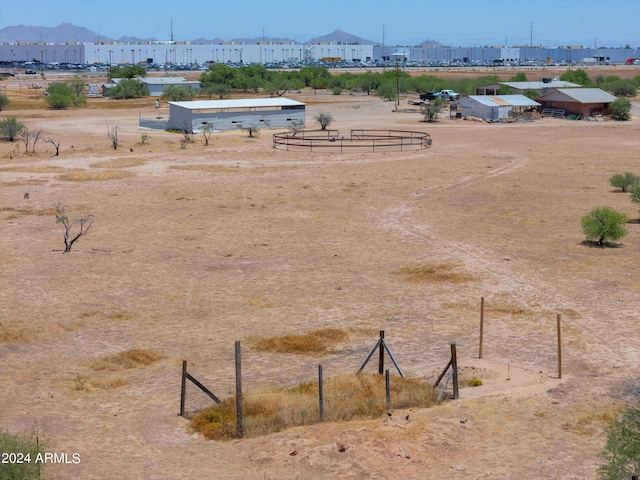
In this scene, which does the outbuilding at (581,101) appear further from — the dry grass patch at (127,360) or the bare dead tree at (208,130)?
the dry grass patch at (127,360)

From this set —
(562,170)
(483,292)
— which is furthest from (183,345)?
(562,170)

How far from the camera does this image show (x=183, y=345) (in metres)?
18.6

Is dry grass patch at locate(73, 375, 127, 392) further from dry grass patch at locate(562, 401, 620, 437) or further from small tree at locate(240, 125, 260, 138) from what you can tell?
small tree at locate(240, 125, 260, 138)

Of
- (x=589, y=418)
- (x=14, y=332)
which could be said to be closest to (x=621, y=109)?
(x=14, y=332)

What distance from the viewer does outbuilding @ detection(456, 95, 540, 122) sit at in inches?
2938

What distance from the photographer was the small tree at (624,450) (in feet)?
36.9

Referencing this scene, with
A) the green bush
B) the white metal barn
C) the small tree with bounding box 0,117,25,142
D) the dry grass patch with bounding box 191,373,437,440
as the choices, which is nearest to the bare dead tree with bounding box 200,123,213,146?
the white metal barn

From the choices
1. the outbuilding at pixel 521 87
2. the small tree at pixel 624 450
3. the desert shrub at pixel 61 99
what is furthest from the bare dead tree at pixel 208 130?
the small tree at pixel 624 450

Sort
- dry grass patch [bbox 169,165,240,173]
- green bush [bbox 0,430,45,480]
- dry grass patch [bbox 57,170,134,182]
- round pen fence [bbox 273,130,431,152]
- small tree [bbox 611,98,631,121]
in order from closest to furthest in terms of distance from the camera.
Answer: green bush [bbox 0,430,45,480] < dry grass patch [bbox 57,170,134,182] < dry grass patch [bbox 169,165,240,173] < round pen fence [bbox 273,130,431,152] < small tree [bbox 611,98,631,121]

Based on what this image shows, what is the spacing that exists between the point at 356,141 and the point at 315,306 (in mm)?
37537

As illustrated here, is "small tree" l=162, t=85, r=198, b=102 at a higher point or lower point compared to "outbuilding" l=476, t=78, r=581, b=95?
lower

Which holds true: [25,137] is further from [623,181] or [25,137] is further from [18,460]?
[18,460]

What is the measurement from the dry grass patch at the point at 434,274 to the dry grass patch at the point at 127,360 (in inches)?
321

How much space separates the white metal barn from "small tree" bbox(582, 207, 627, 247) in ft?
123
